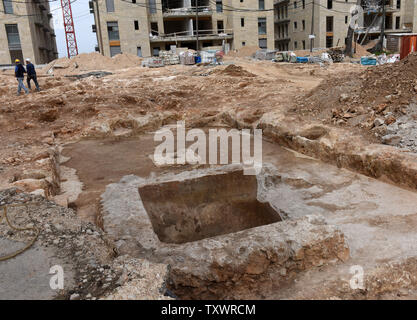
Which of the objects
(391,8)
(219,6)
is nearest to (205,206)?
(219,6)

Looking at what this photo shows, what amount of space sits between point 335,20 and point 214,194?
38579mm

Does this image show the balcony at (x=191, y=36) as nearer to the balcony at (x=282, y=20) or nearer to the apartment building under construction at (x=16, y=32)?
the apartment building under construction at (x=16, y=32)

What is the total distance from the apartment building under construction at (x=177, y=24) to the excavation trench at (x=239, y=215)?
26.6 meters

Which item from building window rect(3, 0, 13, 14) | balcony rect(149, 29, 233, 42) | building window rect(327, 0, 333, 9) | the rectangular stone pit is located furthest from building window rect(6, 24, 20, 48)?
building window rect(327, 0, 333, 9)

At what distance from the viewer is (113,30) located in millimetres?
32594

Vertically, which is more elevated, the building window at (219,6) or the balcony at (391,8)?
the building window at (219,6)

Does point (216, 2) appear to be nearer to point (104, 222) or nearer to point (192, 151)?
point (192, 151)

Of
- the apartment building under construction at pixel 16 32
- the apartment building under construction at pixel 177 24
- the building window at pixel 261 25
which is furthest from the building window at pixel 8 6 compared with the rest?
the building window at pixel 261 25

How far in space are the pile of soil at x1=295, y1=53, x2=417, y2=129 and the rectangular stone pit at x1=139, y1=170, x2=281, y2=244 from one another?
315 cm

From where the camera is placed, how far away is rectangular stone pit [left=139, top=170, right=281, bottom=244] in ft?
19.7

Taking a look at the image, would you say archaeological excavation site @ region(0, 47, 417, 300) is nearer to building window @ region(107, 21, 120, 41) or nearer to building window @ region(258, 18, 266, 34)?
building window @ region(107, 21, 120, 41)

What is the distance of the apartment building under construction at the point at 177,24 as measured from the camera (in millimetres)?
32188

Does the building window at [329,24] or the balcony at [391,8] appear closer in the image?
the building window at [329,24]

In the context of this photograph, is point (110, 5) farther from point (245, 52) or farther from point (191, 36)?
point (245, 52)
